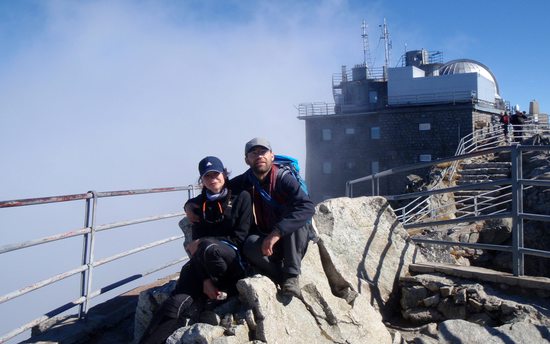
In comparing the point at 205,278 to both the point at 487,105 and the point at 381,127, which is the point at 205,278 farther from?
the point at 487,105

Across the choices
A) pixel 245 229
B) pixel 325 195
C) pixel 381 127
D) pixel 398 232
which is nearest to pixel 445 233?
pixel 398 232

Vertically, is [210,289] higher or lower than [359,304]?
higher

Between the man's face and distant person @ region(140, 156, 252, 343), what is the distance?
0.21 metres

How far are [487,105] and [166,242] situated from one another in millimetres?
39088

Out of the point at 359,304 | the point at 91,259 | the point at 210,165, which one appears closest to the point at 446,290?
the point at 359,304

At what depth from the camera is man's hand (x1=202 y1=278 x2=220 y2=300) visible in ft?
10.6

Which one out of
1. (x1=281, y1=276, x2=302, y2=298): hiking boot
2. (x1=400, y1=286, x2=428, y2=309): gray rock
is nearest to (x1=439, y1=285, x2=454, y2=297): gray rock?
(x1=400, y1=286, x2=428, y2=309): gray rock

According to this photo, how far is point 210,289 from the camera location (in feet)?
10.7

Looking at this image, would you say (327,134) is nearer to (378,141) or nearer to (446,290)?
(378,141)

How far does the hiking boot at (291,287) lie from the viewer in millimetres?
3223

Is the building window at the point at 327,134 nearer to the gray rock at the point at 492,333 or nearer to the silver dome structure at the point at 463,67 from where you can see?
the silver dome structure at the point at 463,67

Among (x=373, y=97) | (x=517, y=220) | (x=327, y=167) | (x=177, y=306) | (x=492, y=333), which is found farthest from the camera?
(x=373, y=97)

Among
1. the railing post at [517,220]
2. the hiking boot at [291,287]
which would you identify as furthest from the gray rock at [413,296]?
the hiking boot at [291,287]

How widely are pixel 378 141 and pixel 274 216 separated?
3701 centimetres
